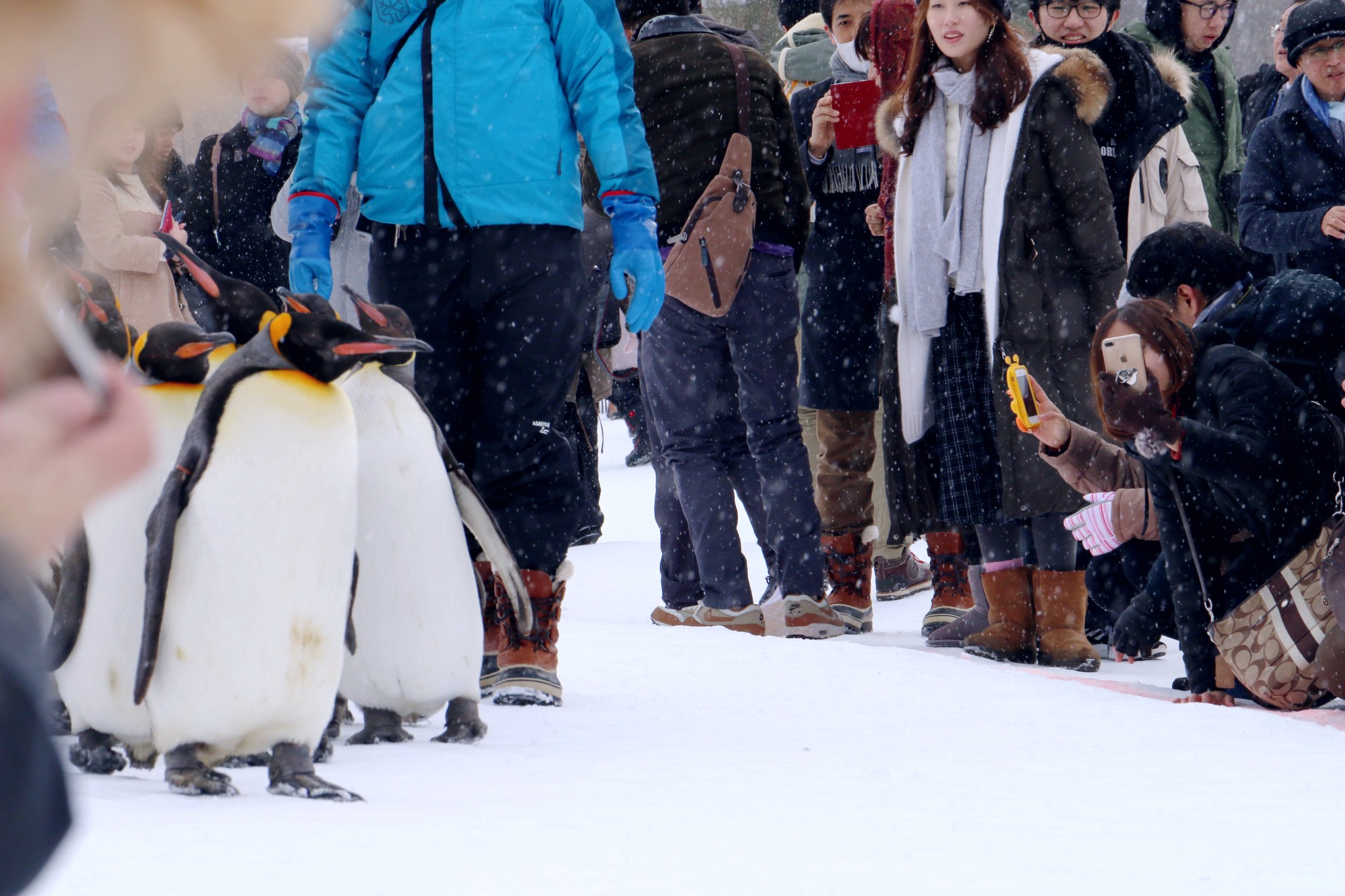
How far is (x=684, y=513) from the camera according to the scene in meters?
4.60

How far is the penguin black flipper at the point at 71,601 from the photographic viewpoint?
223 centimetres

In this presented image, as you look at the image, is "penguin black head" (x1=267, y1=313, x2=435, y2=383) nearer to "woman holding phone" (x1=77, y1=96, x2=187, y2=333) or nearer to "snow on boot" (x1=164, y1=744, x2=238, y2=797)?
"snow on boot" (x1=164, y1=744, x2=238, y2=797)

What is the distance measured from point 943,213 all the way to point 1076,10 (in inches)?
38.3

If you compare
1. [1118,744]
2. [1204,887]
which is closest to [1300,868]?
[1204,887]

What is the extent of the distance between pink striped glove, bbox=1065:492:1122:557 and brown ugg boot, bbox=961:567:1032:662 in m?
0.26

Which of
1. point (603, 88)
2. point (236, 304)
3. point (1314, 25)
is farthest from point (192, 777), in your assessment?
point (1314, 25)

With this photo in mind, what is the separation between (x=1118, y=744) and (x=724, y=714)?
0.75 m

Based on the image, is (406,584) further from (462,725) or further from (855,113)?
(855,113)

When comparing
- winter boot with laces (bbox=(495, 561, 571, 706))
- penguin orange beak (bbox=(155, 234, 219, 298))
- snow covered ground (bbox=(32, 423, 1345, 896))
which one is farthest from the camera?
winter boot with laces (bbox=(495, 561, 571, 706))

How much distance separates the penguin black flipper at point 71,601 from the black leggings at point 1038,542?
8.06ft

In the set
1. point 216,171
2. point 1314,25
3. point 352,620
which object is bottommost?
point 352,620

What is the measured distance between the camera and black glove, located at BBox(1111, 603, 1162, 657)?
12.2 ft

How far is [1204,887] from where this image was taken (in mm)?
1773

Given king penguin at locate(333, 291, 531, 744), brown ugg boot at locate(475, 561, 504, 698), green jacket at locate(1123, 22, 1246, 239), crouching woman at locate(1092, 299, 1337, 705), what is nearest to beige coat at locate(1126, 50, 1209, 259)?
green jacket at locate(1123, 22, 1246, 239)
